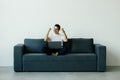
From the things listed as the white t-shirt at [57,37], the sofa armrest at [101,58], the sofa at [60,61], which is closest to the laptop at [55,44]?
the white t-shirt at [57,37]

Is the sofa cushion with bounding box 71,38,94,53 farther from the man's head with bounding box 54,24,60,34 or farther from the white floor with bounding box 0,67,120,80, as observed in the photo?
the white floor with bounding box 0,67,120,80

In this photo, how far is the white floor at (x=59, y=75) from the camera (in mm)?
5137

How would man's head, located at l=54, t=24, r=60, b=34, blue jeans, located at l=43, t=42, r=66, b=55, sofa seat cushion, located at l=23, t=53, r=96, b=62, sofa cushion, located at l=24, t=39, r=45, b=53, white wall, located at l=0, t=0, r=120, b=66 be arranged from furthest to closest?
white wall, located at l=0, t=0, r=120, b=66 → sofa cushion, located at l=24, t=39, r=45, b=53 → man's head, located at l=54, t=24, r=60, b=34 → blue jeans, located at l=43, t=42, r=66, b=55 → sofa seat cushion, located at l=23, t=53, r=96, b=62

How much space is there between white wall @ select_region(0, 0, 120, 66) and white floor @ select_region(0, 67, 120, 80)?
100 centimetres

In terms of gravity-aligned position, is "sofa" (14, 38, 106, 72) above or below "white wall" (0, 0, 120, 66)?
below

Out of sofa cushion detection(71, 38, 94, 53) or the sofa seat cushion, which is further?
sofa cushion detection(71, 38, 94, 53)

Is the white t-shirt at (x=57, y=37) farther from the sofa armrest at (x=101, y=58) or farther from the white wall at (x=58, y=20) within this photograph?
the sofa armrest at (x=101, y=58)

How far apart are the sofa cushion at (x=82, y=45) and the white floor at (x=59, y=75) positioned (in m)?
0.76

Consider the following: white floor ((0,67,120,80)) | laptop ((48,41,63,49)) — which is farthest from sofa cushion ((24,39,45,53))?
white floor ((0,67,120,80))

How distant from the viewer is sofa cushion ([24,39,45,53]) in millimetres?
6332

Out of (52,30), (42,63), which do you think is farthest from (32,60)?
(52,30)

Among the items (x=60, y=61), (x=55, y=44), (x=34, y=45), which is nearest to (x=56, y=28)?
(x=55, y=44)

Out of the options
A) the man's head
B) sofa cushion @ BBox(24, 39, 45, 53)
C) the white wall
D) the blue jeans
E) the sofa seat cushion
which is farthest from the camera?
the white wall

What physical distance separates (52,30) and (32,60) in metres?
1.17
